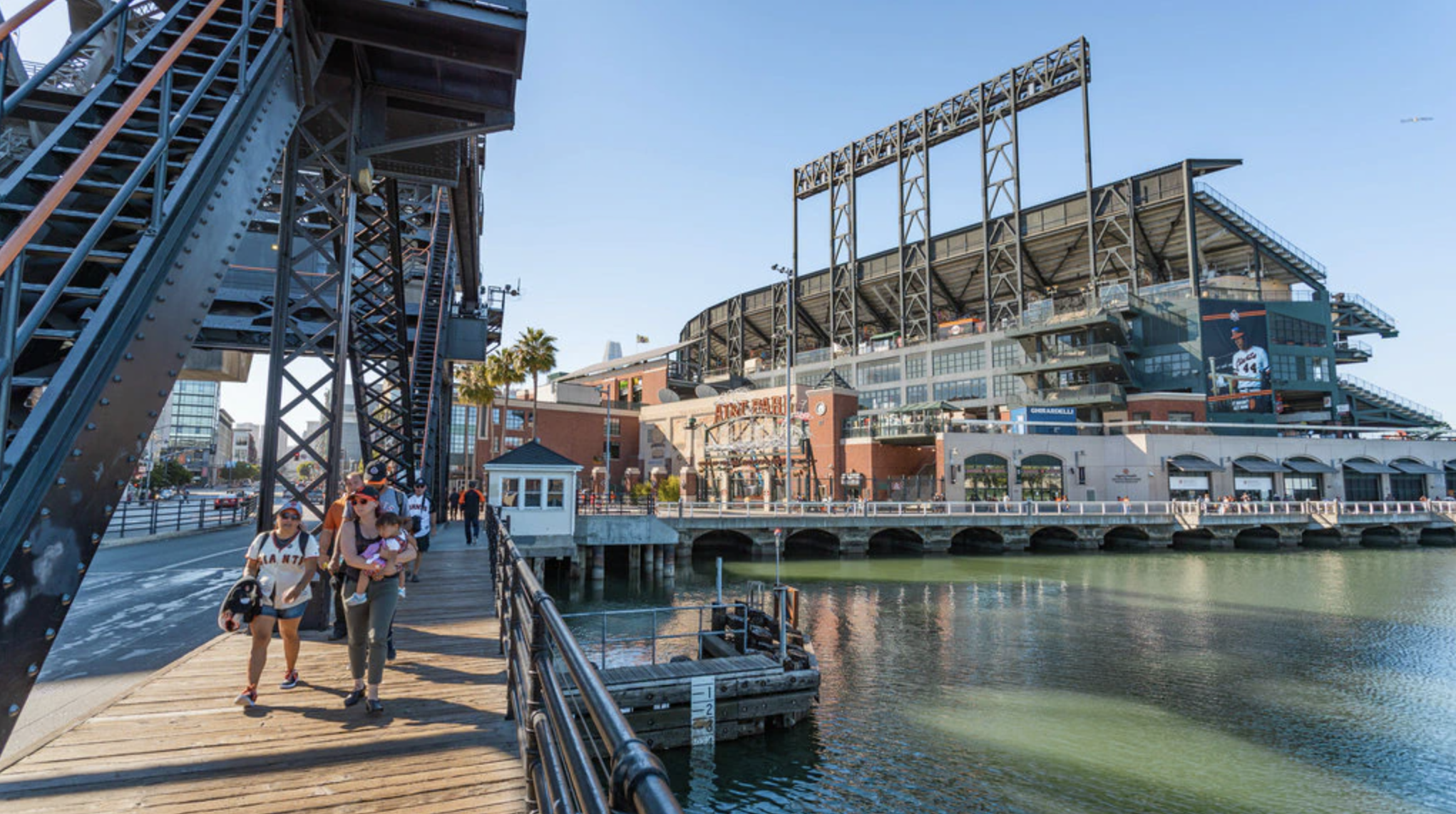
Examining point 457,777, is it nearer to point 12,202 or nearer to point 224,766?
point 224,766

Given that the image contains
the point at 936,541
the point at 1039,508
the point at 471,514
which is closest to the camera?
the point at 471,514

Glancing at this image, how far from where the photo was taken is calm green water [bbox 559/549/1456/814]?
1152cm

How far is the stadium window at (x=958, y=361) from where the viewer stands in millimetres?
65688

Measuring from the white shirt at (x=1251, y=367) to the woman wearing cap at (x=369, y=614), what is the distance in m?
67.5

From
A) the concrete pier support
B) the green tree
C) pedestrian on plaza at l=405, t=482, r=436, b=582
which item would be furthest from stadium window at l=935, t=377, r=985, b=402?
the green tree

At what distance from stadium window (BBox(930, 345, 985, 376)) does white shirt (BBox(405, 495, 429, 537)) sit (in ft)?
189

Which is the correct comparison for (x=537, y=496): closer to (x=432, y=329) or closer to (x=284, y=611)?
(x=432, y=329)

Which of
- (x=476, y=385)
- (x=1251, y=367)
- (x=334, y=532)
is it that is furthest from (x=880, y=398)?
(x=334, y=532)

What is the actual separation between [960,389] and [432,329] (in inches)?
2125

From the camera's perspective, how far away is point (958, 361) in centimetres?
6712

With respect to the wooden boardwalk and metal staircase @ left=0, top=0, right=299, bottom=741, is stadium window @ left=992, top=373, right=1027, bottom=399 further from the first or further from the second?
metal staircase @ left=0, top=0, right=299, bottom=741

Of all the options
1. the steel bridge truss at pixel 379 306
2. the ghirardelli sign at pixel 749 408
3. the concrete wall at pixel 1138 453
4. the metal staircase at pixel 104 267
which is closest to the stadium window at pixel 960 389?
the concrete wall at pixel 1138 453

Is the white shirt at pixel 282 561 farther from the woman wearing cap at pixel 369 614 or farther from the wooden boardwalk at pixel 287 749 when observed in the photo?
the wooden boardwalk at pixel 287 749

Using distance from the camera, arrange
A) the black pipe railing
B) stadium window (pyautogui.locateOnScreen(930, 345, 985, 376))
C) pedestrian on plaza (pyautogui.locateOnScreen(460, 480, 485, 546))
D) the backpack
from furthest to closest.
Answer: stadium window (pyautogui.locateOnScreen(930, 345, 985, 376))
pedestrian on plaza (pyautogui.locateOnScreen(460, 480, 485, 546))
the backpack
the black pipe railing
